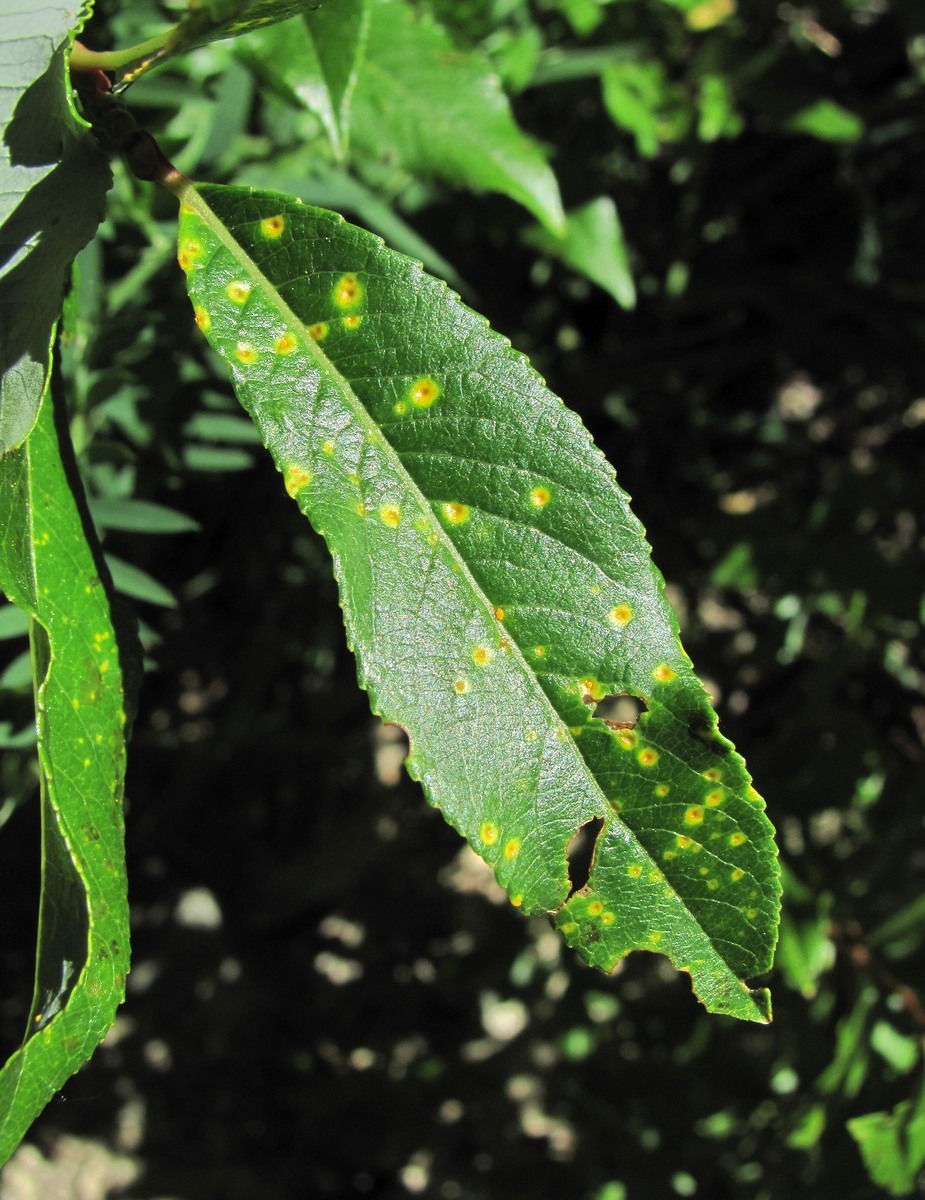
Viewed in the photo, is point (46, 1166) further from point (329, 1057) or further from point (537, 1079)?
point (537, 1079)

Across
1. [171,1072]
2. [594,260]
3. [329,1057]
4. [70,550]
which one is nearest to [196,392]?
[594,260]

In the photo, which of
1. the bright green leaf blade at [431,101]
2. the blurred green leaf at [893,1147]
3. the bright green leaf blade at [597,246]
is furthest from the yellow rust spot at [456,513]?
the blurred green leaf at [893,1147]

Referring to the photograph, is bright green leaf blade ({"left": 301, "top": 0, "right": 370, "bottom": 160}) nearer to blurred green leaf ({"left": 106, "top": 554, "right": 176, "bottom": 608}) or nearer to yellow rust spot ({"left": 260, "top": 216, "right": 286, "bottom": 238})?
yellow rust spot ({"left": 260, "top": 216, "right": 286, "bottom": 238})

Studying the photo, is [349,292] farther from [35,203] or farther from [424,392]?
[35,203]

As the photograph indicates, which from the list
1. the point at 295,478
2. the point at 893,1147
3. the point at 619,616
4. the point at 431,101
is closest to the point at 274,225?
the point at 295,478

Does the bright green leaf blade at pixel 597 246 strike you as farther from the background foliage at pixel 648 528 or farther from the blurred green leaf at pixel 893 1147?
the blurred green leaf at pixel 893 1147
